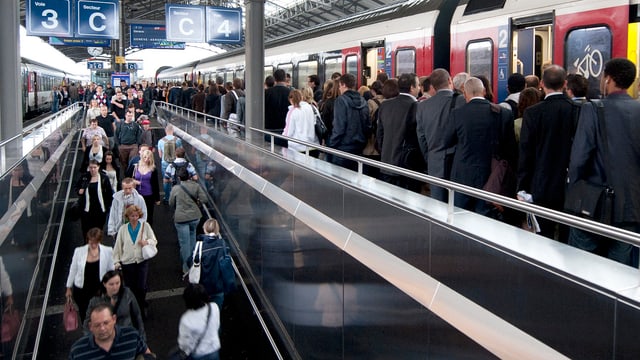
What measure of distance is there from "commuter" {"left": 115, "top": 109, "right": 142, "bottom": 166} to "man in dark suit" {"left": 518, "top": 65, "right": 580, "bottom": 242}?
11.2 metres

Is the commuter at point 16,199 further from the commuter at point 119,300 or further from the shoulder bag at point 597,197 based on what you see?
the shoulder bag at point 597,197

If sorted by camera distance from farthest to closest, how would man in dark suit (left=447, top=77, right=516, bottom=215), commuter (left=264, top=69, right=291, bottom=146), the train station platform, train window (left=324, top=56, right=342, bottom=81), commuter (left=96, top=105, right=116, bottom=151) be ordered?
commuter (left=96, top=105, right=116, bottom=151) → train window (left=324, top=56, right=342, bottom=81) → commuter (left=264, top=69, right=291, bottom=146) → man in dark suit (left=447, top=77, right=516, bottom=215) → the train station platform

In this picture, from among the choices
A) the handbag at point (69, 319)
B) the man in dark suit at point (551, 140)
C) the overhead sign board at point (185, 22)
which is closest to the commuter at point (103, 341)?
the handbag at point (69, 319)

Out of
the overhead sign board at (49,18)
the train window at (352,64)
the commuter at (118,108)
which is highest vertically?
the overhead sign board at (49,18)

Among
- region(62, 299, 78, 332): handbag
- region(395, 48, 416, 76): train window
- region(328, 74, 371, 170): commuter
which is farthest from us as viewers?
region(395, 48, 416, 76): train window

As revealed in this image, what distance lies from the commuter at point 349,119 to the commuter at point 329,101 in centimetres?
85

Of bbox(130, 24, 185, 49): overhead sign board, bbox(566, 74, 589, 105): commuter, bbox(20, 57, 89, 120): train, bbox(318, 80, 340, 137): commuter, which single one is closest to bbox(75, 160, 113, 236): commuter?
bbox(318, 80, 340, 137): commuter

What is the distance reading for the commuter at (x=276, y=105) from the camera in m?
10.8

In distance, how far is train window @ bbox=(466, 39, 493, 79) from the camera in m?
9.77

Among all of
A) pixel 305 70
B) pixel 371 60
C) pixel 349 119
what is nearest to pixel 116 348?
pixel 349 119

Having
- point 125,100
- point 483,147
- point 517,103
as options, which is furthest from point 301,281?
point 125,100

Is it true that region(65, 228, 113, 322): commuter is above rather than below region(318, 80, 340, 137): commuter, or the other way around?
below

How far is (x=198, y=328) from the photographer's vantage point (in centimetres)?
636

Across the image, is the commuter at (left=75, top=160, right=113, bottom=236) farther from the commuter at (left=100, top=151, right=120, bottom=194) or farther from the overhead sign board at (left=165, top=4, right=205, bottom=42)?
the overhead sign board at (left=165, top=4, right=205, bottom=42)
